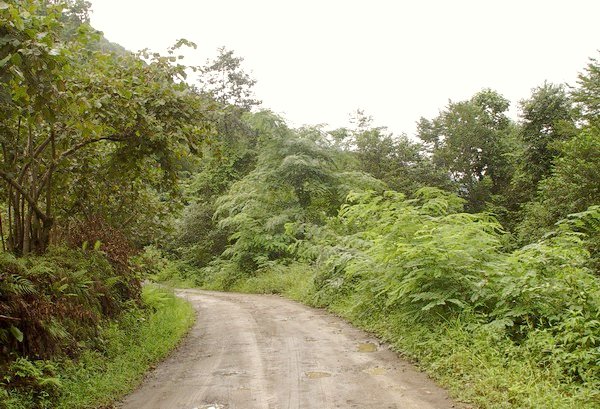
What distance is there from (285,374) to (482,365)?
280 centimetres

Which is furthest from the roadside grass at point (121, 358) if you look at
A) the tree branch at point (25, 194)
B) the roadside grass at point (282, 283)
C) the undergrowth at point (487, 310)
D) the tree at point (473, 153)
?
the tree at point (473, 153)

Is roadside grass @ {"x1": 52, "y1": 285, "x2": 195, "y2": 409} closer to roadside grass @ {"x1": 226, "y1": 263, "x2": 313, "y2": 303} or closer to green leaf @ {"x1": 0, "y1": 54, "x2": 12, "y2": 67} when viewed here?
green leaf @ {"x1": 0, "y1": 54, "x2": 12, "y2": 67}

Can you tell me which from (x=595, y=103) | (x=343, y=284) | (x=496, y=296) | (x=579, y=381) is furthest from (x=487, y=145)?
(x=579, y=381)

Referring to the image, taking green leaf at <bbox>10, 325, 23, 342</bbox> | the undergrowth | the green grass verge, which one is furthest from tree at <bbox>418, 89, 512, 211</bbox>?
green leaf at <bbox>10, 325, 23, 342</bbox>

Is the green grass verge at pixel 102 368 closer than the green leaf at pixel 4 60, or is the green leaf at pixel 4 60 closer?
the green leaf at pixel 4 60

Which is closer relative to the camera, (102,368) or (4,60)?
(4,60)

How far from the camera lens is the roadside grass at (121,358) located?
6140mm

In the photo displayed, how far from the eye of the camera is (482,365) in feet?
21.5

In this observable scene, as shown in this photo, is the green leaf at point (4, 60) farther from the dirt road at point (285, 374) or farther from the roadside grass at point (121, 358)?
the dirt road at point (285, 374)

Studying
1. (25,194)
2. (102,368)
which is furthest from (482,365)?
(25,194)

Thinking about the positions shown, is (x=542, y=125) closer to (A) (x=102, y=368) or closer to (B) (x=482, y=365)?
(B) (x=482, y=365)

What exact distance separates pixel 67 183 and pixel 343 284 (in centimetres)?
779

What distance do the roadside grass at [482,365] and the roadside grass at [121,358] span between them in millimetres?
4291

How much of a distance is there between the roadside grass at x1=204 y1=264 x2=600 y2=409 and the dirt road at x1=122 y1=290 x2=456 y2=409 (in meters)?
0.31
